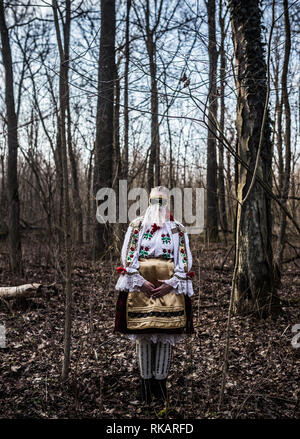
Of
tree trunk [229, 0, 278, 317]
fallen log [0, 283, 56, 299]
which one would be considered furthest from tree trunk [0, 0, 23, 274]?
tree trunk [229, 0, 278, 317]

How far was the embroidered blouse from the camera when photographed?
122 inches

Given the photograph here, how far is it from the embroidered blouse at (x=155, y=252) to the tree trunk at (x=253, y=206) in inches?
78.5

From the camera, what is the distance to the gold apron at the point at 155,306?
304cm

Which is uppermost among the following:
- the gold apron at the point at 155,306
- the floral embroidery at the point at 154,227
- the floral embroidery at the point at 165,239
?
the floral embroidery at the point at 154,227

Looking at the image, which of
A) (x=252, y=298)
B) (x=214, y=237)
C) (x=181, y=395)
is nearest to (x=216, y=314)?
(x=252, y=298)

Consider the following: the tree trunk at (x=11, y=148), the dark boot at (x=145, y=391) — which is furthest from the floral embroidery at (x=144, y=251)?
the tree trunk at (x=11, y=148)

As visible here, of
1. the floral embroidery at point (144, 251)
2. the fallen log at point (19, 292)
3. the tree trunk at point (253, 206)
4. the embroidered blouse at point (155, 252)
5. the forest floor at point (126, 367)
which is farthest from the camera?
the fallen log at point (19, 292)

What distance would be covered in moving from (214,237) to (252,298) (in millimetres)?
8164

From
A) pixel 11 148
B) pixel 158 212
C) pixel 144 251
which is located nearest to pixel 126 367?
pixel 144 251

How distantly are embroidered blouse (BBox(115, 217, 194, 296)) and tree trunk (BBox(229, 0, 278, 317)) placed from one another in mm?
1995

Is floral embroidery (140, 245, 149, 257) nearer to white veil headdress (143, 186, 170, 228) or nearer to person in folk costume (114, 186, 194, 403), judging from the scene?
person in folk costume (114, 186, 194, 403)

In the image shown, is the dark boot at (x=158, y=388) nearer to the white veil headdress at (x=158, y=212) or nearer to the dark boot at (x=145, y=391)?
the dark boot at (x=145, y=391)

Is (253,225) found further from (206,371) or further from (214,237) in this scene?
(214,237)
